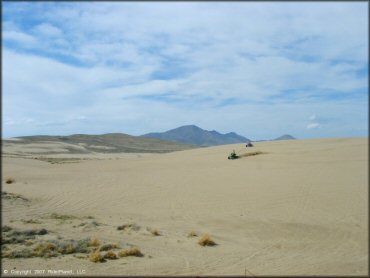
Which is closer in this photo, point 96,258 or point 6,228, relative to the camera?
point 96,258

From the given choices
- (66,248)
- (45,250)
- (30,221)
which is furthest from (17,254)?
(30,221)

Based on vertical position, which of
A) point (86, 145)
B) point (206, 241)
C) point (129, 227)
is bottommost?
point (129, 227)

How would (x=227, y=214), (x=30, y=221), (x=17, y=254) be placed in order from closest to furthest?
(x=17, y=254), (x=30, y=221), (x=227, y=214)

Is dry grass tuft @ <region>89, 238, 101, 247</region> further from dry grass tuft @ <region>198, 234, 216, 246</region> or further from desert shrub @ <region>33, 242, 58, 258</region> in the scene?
dry grass tuft @ <region>198, 234, 216, 246</region>

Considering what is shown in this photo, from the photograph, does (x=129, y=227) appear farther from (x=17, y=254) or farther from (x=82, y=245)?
(x=17, y=254)

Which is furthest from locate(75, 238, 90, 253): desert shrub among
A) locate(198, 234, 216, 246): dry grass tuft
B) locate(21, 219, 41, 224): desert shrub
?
locate(21, 219, 41, 224): desert shrub

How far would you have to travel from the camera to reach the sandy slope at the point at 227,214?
24.4 ft

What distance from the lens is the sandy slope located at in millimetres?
7426

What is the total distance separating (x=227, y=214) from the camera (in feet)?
50.1

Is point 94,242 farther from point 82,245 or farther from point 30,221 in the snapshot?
point 30,221

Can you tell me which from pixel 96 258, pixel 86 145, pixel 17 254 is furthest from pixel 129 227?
pixel 86 145

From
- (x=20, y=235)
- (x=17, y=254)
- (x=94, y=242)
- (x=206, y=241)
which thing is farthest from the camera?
(x=20, y=235)

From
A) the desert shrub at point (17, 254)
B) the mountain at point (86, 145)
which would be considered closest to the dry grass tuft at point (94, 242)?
the desert shrub at point (17, 254)

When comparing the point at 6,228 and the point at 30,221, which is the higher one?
the point at 6,228
